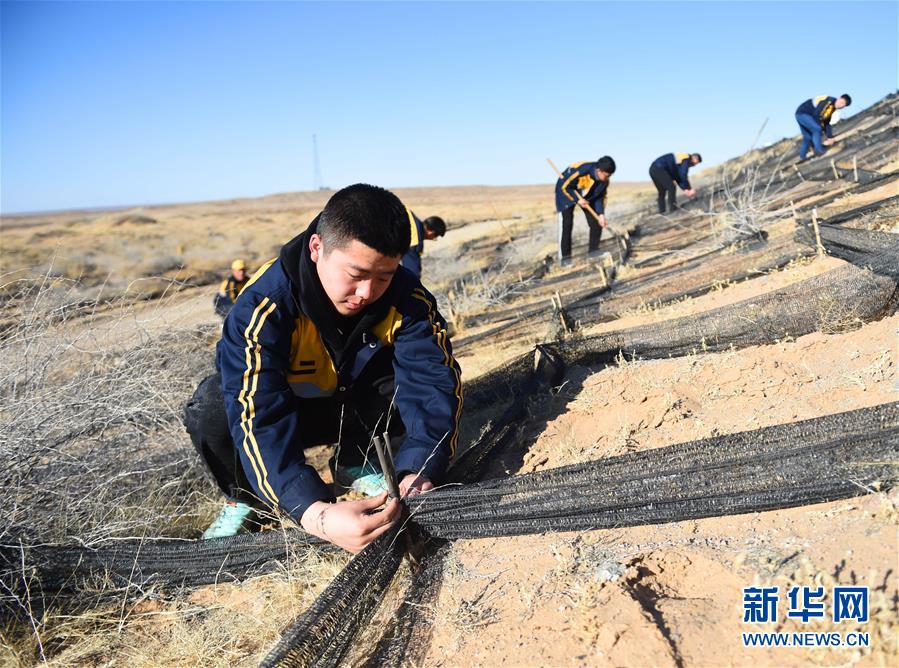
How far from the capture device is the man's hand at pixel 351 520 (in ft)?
6.59

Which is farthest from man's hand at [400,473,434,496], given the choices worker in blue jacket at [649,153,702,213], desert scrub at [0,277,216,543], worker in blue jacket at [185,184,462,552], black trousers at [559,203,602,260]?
worker in blue jacket at [649,153,702,213]

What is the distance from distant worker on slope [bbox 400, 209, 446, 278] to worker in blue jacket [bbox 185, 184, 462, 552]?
2534 mm

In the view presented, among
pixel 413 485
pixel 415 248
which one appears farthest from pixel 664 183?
pixel 413 485

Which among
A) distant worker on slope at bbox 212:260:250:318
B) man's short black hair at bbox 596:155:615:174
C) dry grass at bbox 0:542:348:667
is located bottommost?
dry grass at bbox 0:542:348:667

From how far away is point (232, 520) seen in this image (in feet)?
9.55

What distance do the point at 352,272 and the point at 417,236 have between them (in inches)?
135

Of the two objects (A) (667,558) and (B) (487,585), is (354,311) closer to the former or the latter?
(B) (487,585)

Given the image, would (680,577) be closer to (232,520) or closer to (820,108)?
(232,520)

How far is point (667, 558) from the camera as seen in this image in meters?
1.92

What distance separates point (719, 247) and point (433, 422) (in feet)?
17.7

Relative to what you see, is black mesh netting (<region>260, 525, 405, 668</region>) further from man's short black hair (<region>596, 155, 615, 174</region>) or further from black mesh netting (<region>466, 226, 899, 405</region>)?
man's short black hair (<region>596, 155, 615, 174</region>)

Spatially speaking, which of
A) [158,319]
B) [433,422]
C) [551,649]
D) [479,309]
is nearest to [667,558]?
[551,649]

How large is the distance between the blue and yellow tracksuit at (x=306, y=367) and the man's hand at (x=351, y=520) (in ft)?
0.23

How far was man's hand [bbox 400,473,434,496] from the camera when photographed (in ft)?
7.46
